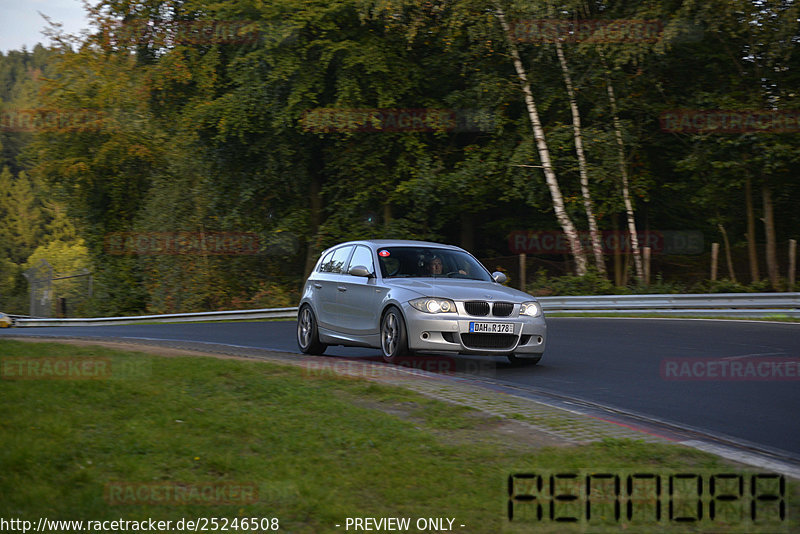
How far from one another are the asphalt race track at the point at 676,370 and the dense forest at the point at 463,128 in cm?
853

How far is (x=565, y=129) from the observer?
29.0 m

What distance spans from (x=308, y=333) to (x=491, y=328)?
3.49 meters

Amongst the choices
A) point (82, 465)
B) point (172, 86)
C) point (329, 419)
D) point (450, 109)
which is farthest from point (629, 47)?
point (82, 465)

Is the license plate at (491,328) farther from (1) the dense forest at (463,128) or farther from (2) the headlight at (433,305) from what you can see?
(1) the dense forest at (463,128)

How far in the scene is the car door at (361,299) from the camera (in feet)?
41.1

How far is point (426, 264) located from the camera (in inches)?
515

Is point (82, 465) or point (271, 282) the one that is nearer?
point (82, 465)

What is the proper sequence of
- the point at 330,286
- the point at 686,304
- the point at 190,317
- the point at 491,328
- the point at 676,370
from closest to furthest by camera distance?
the point at 491,328
the point at 676,370
the point at 330,286
the point at 686,304
the point at 190,317

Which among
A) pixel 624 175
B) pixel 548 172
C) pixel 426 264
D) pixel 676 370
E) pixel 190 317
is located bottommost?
pixel 190 317

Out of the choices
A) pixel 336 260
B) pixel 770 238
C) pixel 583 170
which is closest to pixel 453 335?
pixel 336 260

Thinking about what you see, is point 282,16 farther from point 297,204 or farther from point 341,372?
point 341,372

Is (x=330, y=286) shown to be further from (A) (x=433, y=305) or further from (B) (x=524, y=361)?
(B) (x=524, y=361)

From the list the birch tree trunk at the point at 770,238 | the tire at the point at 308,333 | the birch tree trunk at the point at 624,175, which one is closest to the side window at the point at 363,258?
the tire at the point at 308,333

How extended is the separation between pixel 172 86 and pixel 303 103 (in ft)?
22.3
